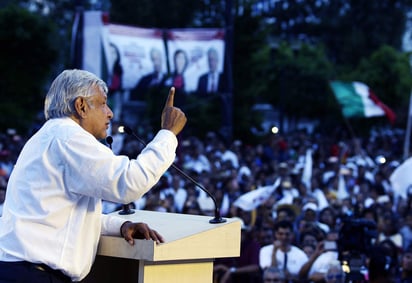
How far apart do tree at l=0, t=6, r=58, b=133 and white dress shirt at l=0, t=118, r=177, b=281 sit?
28.9 metres

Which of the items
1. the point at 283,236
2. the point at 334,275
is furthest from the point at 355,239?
the point at 283,236

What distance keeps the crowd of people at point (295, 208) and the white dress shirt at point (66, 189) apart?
1891 mm

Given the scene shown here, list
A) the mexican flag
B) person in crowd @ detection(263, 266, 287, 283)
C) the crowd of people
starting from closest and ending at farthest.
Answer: the crowd of people, person in crowd @ detection(263, 266, 287, 283), the mexican flag

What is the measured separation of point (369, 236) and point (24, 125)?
25.3m

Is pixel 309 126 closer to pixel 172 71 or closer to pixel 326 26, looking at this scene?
pixel 326 26

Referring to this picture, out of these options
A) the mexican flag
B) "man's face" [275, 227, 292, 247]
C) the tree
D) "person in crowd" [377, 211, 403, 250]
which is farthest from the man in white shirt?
the tree

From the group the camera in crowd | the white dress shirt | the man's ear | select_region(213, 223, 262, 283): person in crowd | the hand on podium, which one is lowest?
select_region(213, 223, 262, 283): person in crowd

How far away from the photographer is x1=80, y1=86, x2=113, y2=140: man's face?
4.25 meters

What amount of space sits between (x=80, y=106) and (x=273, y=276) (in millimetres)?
6066

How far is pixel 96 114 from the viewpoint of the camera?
427 centimetres

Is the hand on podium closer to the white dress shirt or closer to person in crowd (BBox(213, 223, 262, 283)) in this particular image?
the white dress shirt

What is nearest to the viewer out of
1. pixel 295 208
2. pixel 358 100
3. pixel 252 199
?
pixel 252 199

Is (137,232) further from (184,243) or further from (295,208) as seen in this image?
(295,208)

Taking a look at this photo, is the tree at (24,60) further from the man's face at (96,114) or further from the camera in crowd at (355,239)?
the man's face at (96,114)
